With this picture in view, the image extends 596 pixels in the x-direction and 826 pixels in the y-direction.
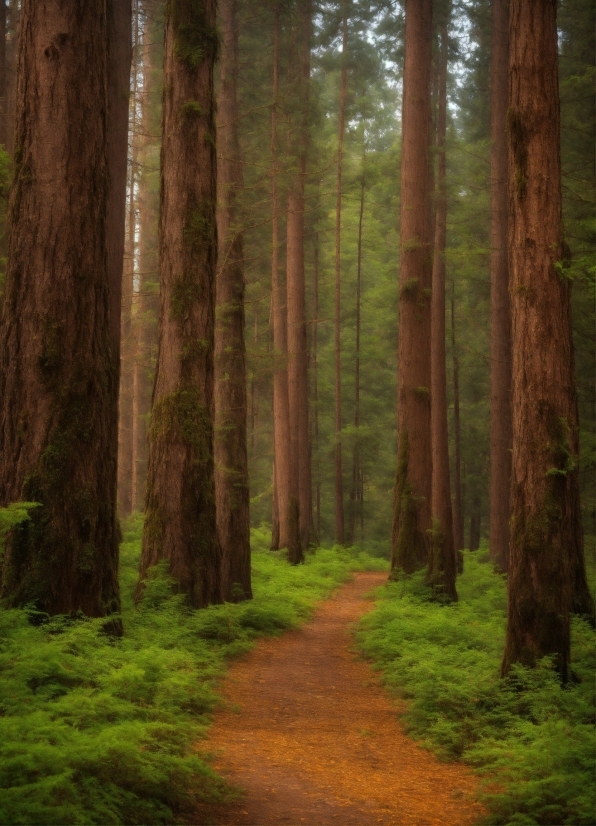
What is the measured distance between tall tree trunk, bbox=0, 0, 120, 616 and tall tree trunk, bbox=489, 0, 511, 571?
557 inches

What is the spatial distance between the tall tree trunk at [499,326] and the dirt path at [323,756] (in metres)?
10.8

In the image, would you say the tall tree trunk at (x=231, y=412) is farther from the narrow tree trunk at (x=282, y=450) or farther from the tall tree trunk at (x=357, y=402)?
the tall tree trunk at (x=357, y=402)

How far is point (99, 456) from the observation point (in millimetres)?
7664

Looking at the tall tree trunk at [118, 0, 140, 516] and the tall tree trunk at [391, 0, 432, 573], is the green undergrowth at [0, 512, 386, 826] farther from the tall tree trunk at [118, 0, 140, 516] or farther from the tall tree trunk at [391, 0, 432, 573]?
the tall tree trunk at [118, 0, 140, 516]

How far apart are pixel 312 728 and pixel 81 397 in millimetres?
3849

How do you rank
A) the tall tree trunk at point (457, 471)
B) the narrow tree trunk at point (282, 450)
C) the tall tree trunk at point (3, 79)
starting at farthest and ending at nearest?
1. the tall tree trunk at point (457, 471)
2. the narrow tree trunk at point (282, 450)
3. the tall tree trunk at point (3, 79)

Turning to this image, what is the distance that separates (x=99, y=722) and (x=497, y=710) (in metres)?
3.71

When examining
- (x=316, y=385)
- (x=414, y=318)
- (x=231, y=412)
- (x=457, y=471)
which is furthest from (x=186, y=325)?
(x=316, y=385)

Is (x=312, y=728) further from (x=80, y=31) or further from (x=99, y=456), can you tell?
(x=80, y=31)

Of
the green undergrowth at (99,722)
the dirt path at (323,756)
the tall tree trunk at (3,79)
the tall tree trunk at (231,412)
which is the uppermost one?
the tall tree trunk at (3,79)

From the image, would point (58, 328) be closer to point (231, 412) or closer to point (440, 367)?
point (231, 412)

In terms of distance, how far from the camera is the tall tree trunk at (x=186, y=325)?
37.2 ft

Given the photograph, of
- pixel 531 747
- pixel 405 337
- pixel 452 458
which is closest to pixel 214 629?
pixel 531 747

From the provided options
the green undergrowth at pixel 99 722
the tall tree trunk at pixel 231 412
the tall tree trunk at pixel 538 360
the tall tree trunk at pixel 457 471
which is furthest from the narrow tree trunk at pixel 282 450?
the tall tree trunk at pixel 538 360
